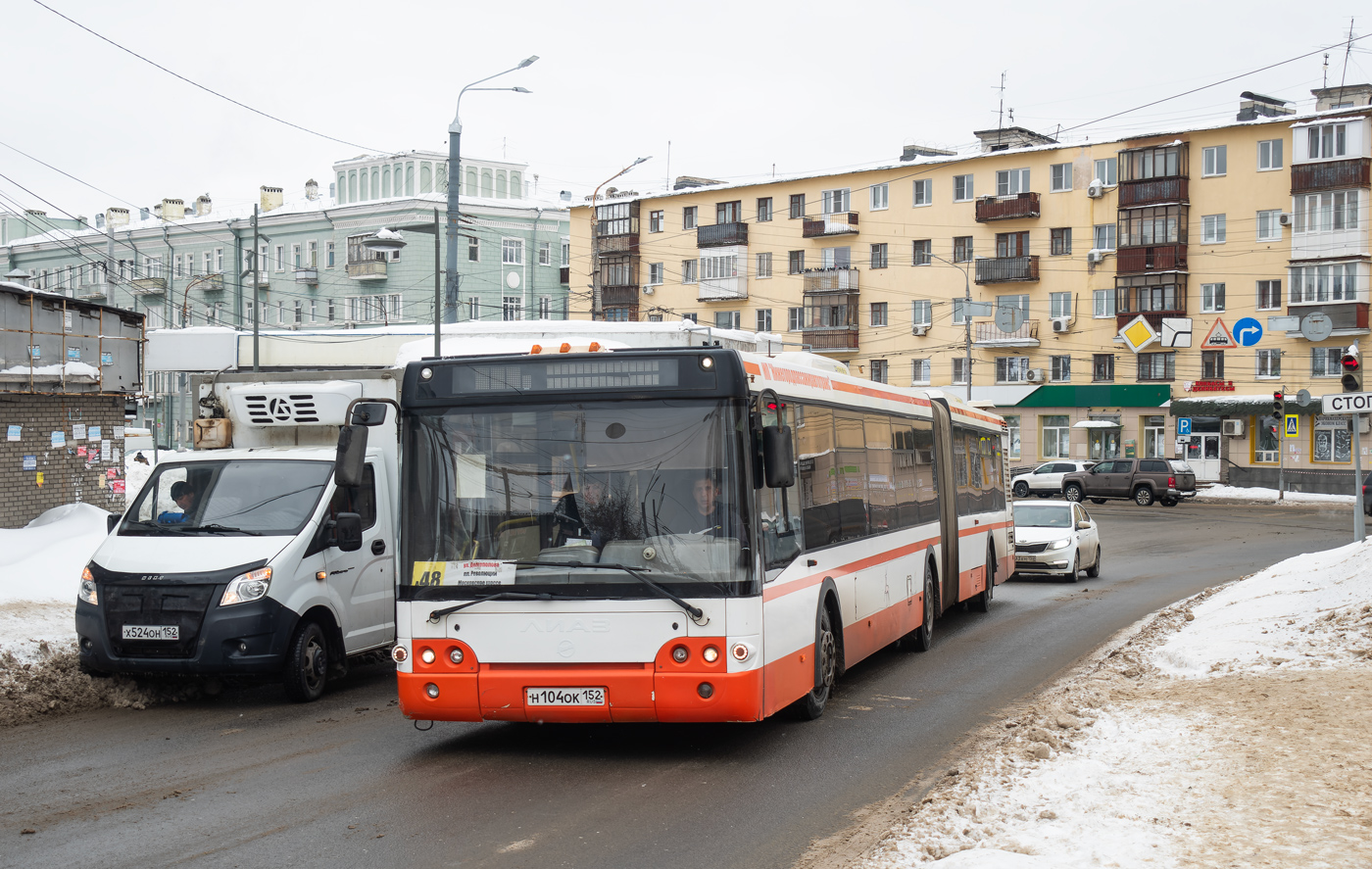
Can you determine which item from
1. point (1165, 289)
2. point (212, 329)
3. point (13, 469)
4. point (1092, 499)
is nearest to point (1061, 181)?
point (1165, 289)

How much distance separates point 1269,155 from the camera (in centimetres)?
6206

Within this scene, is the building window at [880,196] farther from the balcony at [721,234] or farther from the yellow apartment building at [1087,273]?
the balcony at [721,234]

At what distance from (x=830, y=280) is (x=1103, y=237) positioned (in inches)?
570

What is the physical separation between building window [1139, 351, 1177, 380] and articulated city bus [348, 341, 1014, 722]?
195 ft

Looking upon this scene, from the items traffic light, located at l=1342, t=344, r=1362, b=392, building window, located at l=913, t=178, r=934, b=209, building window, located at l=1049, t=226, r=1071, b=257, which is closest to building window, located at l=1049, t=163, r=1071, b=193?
building window, located at l=1049, t=226, r=1071, b=257

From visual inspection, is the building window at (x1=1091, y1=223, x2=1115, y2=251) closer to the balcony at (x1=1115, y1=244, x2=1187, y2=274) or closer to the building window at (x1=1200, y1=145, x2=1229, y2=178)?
the balcony at (x1=1115, y1=244, x2=1187, y2=274)

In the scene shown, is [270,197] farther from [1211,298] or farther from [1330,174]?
[1330,174]

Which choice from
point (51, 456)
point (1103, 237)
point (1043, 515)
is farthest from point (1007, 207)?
point (51, 456)

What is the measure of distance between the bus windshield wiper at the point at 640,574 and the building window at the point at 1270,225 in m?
60.6

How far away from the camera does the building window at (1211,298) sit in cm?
6294

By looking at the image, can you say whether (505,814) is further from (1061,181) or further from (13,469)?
(1061,181)

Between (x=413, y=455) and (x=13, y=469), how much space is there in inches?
593

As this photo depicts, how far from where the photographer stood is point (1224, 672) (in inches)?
434

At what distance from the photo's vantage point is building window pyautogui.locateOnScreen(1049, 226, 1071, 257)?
67.1 m
